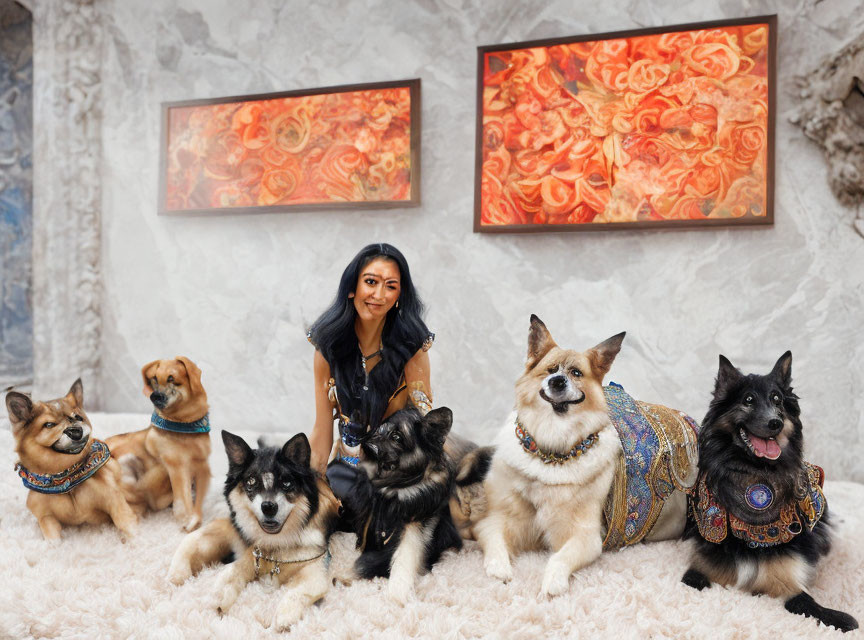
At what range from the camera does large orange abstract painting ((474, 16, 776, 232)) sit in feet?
10.1

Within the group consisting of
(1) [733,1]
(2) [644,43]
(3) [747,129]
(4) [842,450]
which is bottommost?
(4) [842,450]

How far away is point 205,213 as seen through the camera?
3848 mm

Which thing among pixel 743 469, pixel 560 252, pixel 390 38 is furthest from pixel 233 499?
pixel 390 38

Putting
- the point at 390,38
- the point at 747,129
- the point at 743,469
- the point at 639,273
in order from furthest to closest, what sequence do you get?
the point at 390,38 → the point at 639,273 → the point at 747,129 → the point at 743,469

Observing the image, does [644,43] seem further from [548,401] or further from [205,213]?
[205,213]

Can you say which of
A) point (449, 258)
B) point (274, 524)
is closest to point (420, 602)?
point (274, 524)

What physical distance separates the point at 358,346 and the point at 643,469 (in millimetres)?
1152

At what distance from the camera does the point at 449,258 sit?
3559mm

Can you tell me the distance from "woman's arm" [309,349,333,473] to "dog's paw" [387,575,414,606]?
0.71m

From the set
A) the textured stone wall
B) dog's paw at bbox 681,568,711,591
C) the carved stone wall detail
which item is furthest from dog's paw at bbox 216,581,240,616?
the carved stone wall detail

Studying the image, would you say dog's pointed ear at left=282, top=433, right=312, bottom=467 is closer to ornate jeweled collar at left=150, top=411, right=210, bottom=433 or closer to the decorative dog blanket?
A: ornate jeweled collar at left=150, top=411, right=210, bottom=433

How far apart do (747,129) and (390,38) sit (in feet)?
6.79

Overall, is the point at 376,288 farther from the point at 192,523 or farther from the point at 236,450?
the point at 192,523

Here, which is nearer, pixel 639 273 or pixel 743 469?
pixel 743 469
